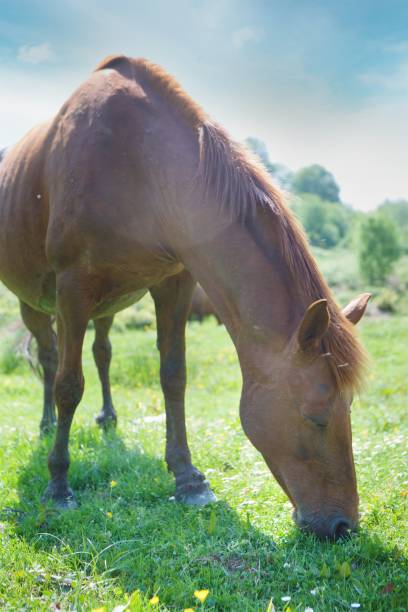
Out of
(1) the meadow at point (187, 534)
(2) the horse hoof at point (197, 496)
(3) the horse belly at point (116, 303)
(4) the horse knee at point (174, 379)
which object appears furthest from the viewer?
(4) the horse knee at point (174, 379)

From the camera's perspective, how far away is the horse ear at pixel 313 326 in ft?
8.55

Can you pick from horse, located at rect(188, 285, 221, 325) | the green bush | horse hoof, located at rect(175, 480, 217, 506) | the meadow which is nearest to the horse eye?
the meadow

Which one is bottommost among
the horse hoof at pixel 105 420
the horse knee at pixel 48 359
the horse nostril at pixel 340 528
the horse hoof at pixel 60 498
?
the horse hoof at pixel 60 498

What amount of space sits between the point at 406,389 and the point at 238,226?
5313 millimetres

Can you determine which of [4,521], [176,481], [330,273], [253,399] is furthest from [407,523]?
[330,273]

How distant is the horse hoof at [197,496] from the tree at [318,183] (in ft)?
228

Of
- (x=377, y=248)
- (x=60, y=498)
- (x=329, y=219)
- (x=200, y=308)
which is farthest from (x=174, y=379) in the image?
(x=329, y=219)

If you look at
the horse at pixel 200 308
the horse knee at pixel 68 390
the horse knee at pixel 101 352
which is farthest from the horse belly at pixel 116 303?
the horse at pixel 200 308

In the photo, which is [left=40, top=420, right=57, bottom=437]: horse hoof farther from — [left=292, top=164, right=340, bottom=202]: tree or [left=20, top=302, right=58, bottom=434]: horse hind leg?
[left=292, top=164, right=340, bottom=202]: tree

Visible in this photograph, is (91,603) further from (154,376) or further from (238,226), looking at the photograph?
(154,376)

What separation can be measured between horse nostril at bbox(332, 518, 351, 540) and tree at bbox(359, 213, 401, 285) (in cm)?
2423

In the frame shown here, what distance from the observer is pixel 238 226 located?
120 inches

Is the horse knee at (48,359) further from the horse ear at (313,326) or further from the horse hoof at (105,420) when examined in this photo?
the horse ear at (313,326)

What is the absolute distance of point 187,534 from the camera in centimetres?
316
